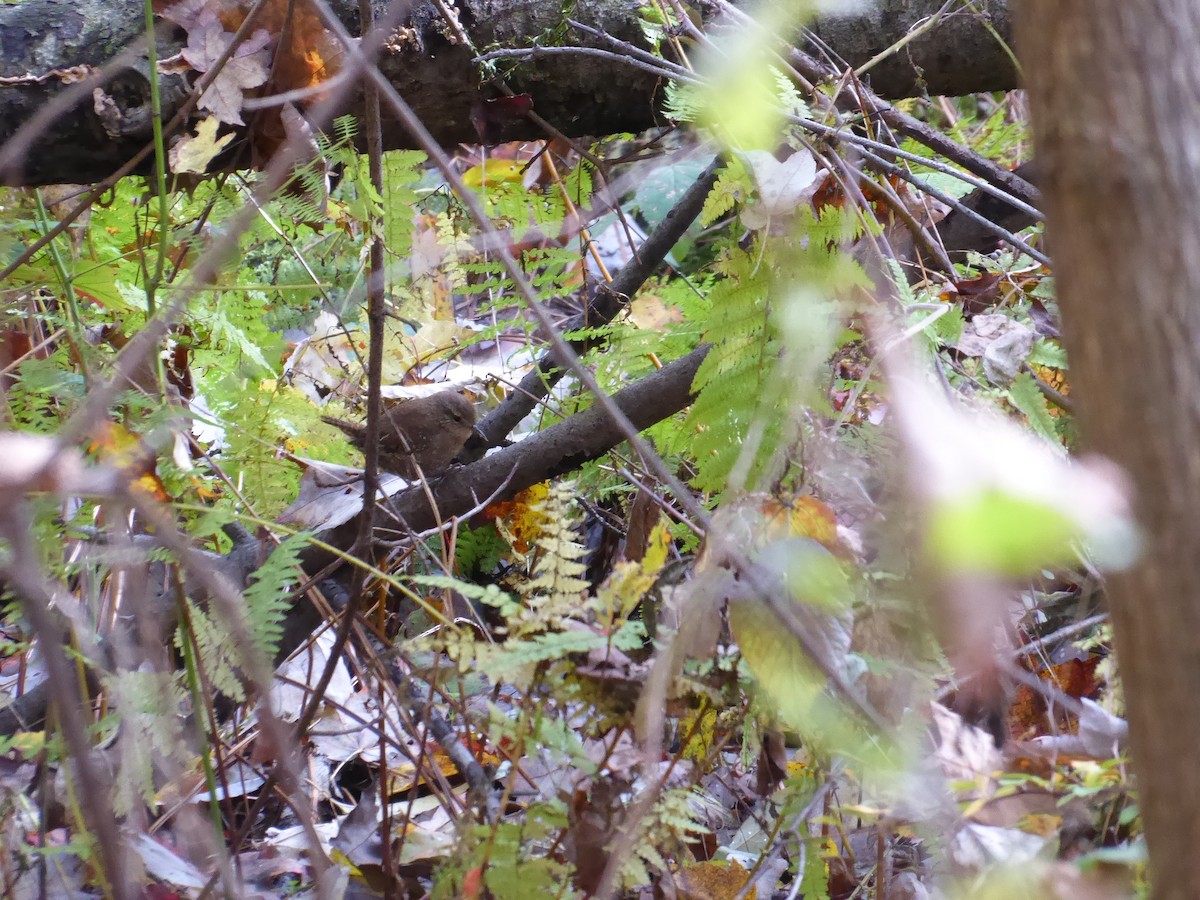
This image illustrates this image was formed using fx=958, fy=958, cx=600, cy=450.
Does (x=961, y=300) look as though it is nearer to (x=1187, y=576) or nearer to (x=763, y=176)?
(x=763, y=176)

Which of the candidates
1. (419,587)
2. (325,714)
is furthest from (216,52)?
(325,714)

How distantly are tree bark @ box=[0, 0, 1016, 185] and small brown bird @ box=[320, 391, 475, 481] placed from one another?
52 centimetres

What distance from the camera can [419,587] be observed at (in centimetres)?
179

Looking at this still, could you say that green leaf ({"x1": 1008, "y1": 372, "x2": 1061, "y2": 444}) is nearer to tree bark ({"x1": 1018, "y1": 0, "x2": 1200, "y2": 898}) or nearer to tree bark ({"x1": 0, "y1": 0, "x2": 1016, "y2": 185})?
tree bark ({"x1": 1018, "y1": 0, "x2": 1200, "y2": 898})

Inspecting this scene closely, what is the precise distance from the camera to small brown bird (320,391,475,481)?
6.11ft

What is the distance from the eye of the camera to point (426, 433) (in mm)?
1887

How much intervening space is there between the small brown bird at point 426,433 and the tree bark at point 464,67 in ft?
1.72

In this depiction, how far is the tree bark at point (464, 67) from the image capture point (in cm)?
161

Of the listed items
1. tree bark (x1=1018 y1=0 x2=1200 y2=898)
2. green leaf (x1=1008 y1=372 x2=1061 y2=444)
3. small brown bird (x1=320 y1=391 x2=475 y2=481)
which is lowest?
small brown bird (x1=320 y1=391 x2=475 y2=481)

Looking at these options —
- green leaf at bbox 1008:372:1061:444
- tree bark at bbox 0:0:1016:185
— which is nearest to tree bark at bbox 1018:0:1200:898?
green leaf at bbox 1008:372:1061:444

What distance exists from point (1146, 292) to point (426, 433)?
1.54 meters

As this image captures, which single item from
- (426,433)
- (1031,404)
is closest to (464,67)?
(426,433)

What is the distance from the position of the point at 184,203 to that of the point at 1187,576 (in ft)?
7.25

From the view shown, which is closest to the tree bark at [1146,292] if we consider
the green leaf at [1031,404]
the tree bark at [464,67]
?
the green leaf at [1031,404]
